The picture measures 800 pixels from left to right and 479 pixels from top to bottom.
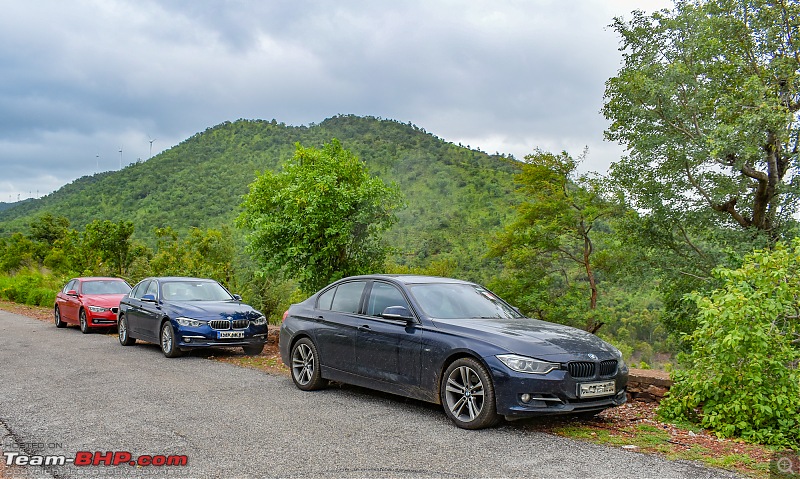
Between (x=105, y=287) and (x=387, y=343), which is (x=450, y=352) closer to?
(x=387, y=343)

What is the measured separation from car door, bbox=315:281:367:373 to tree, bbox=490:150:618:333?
20.2m

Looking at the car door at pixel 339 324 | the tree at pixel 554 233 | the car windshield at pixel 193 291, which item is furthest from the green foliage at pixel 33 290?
the car door at pixel 339 324

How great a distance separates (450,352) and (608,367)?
63.8 inches

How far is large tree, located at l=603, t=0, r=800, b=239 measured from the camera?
65.9ft

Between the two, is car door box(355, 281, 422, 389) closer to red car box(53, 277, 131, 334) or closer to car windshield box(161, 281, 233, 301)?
car windshield box(161, 281, 233, 301)

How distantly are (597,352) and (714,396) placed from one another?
1.42 meters

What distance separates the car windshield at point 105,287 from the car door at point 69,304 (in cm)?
33

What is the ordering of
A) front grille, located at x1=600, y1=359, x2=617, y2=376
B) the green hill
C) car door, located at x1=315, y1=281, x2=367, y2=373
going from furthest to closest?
the green hill < car door, located at x1=315, y1=281, x2=367, y2=373 < front grille, located at x1=600, y1=359, x2=617, y2=376

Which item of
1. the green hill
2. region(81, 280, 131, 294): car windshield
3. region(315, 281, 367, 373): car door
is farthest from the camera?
the green hill

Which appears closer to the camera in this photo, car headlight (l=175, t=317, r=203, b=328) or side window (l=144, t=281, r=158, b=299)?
car headlight (l=175, t=317, r=203, b=328)

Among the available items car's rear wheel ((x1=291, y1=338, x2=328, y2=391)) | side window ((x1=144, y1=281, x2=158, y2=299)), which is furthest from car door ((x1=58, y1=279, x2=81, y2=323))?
car's rear wheel ((x1=291, y1=338, x2=328, y2=391))

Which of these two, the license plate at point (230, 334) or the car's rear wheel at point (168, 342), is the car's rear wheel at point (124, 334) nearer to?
the car's rear wheel at point (168, 342)

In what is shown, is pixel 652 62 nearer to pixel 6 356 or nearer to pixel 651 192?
pixel 651 192

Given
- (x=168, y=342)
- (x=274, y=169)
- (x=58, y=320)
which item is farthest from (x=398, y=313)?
(x=274, y=169)
